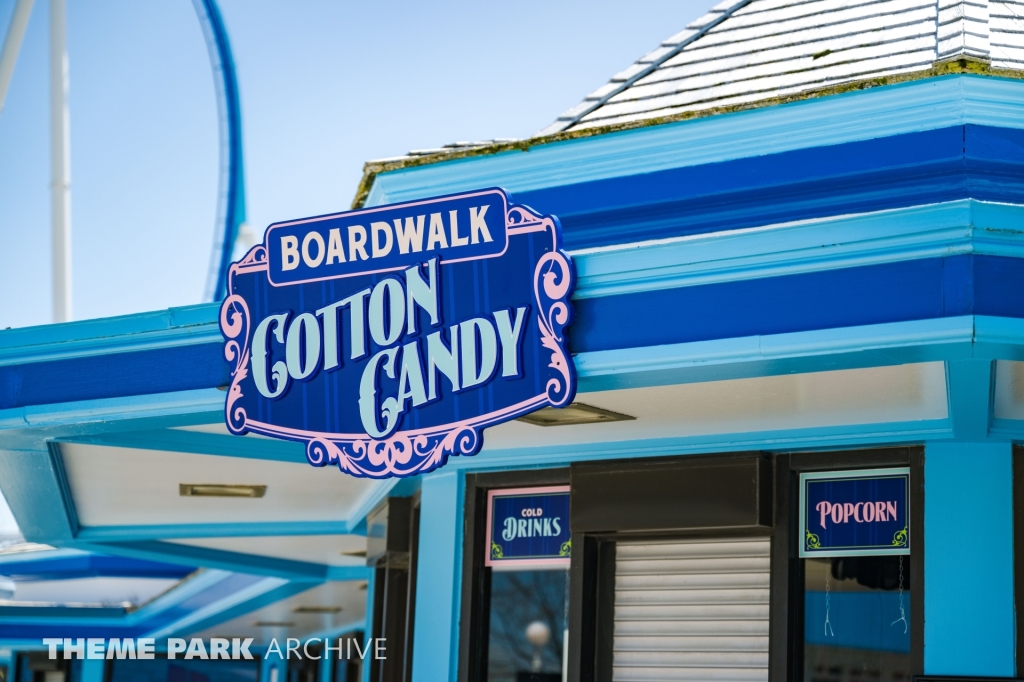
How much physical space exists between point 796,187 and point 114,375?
4077mm

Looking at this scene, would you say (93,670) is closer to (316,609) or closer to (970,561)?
(316,609)

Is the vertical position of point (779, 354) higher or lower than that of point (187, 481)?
higher

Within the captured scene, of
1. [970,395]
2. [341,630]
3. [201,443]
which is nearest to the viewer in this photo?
[970,395]

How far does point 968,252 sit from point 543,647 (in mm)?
4332

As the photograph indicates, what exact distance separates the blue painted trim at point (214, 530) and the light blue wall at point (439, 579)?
375 cm

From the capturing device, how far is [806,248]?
595 cm

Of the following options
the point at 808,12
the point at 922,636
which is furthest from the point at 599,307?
the point at 808,12

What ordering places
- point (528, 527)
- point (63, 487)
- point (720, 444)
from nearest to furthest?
point (720, 444), point (528, 527), point (63, 487)

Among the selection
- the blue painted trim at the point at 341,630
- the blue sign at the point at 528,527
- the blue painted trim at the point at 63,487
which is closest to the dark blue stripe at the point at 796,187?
the blue sign at the point at 528,527

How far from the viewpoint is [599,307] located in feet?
21.4

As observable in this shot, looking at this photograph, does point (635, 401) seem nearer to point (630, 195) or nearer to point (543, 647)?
point (630, 195)

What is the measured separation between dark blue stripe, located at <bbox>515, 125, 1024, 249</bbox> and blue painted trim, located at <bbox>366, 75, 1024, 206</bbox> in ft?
0.19

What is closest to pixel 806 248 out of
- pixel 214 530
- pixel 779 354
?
pixel 779 354

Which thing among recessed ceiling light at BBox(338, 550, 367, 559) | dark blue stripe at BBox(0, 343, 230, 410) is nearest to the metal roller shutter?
dark blue stripe at BBox(0, 343, 230, 410)
